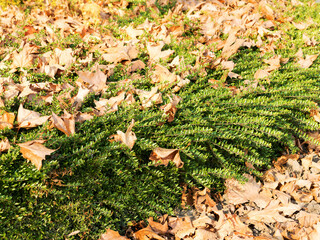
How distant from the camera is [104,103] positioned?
2.24 meters

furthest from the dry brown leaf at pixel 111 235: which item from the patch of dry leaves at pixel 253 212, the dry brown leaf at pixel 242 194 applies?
the dry brown leaf at pixel 242 194

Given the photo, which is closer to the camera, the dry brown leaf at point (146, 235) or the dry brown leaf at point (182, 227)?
the dry brown leaf at point (146, 235)

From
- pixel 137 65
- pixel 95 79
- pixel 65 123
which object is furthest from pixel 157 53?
pixel 65 123

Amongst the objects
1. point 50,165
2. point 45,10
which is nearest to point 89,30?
point 45,10

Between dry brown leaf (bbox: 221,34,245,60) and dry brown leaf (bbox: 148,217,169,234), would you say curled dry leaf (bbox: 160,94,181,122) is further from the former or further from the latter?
dry brown leaf (bbox: 221,34,245,60)

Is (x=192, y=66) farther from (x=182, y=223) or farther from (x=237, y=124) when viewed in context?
(x=182, y=223)

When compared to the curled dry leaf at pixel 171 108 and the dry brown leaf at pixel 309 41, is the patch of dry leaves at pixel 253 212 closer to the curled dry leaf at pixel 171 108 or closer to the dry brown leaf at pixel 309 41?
the curled dry leaf at pixel 171 108

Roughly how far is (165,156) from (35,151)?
0.83m

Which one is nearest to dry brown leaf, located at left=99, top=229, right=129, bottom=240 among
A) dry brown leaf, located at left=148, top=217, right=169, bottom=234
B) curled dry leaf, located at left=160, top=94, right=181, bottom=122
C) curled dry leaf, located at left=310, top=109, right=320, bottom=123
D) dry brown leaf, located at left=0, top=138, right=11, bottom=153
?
dry brown leaf, located at left=148, top=217, right=169, bottom=234

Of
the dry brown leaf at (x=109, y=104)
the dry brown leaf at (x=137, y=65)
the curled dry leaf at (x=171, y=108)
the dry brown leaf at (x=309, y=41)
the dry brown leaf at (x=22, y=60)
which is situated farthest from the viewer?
the dry brown leaf at (x=309, y=41)

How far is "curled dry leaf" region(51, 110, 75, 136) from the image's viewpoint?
188 centimetres

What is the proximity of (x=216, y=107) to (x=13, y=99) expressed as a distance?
1.56 meters

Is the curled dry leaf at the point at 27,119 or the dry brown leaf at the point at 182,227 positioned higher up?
the curled dry leaf at the point at 27,119

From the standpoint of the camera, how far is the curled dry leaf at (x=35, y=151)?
1.63 meters
